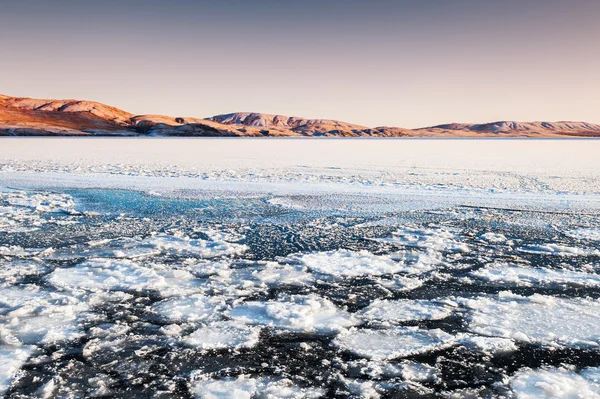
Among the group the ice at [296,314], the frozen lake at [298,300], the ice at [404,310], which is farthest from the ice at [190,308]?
the ice at [404,310]

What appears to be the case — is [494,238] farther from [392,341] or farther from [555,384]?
[555,384]

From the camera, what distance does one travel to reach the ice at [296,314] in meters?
3.03

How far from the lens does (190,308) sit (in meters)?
3.29

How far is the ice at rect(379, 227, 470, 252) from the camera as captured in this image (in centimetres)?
501

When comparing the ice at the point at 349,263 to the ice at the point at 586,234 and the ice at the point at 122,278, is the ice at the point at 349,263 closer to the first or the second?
the ice at the point at 122,278

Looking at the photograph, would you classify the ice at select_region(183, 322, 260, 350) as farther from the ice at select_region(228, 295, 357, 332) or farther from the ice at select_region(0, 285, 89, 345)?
the ice at select_region(0, 285, 89, 345)

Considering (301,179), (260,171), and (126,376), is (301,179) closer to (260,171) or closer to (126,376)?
(260,171)

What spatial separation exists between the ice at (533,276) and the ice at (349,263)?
742 mm

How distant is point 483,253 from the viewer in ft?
15.7

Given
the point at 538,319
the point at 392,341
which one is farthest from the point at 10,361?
the point at 538,319

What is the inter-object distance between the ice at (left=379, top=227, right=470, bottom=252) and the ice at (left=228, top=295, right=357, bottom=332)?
198cm

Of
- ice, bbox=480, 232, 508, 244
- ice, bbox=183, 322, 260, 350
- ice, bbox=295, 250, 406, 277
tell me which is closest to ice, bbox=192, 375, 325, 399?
ice, bbox=183, 322, 260, 350

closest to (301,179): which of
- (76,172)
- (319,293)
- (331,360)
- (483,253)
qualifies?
(76,172)

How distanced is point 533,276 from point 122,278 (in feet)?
11.2
